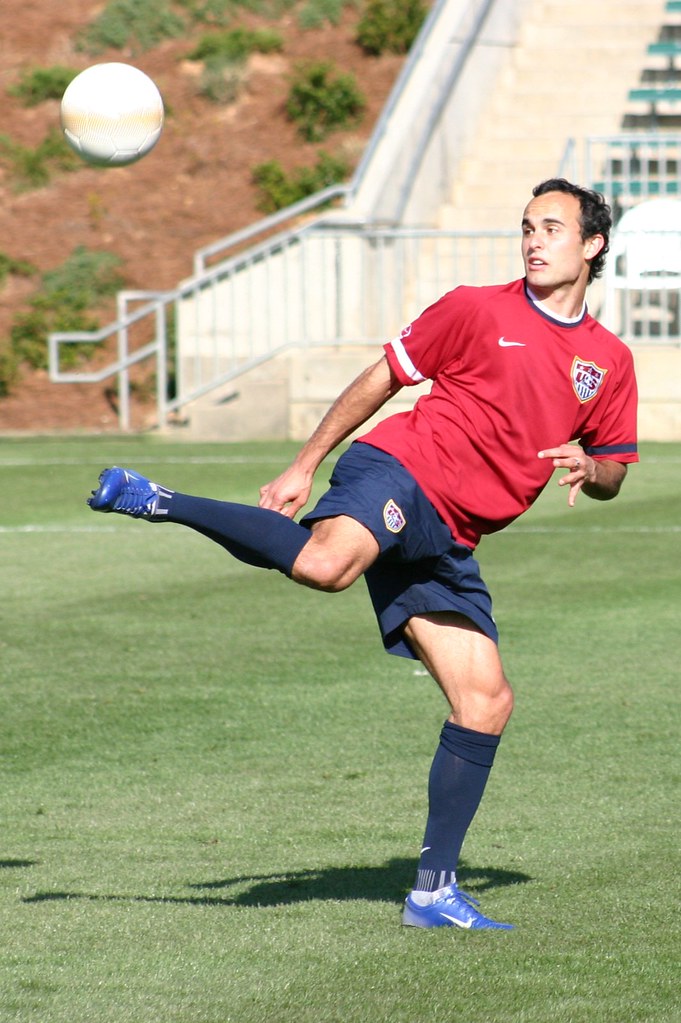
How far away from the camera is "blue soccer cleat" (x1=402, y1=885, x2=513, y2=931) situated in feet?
14.9

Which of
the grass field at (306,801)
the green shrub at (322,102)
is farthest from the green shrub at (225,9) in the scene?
the grass field at (306,801)

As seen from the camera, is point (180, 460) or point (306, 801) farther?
point (180, 460)

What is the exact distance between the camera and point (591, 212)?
485 centimetres

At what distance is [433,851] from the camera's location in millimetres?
4672

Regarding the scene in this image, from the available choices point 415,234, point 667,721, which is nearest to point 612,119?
point 415,234

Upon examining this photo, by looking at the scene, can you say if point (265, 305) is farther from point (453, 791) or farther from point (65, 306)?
point (453, 791)

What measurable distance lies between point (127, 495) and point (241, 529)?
324 mm

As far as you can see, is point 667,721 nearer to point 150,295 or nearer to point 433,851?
point 433,851

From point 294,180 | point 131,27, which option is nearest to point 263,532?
point 294,180

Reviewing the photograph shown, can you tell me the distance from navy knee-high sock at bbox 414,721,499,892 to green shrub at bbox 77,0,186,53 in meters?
33.2

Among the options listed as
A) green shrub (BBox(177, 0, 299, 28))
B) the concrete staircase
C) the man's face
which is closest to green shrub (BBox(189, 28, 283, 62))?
green shrub (BBox(177, 0, 299, 28))

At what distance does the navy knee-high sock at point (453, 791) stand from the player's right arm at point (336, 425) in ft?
2.69

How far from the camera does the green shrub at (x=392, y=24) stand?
3278cm

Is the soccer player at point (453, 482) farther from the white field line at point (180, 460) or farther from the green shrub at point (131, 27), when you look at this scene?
the green shrub at point (131, 27)
